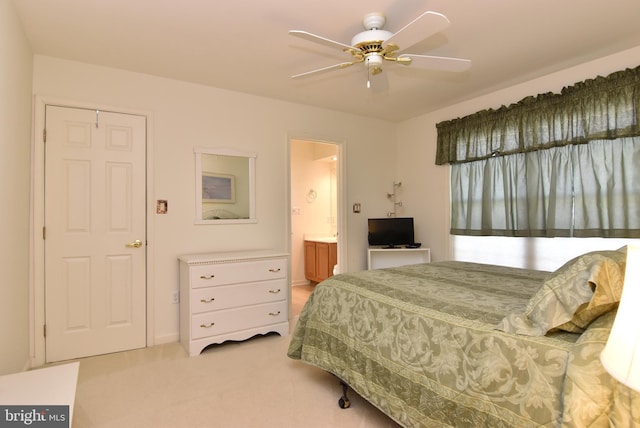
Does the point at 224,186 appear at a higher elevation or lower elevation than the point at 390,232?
higher

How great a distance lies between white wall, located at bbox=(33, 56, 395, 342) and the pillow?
280 centimetres

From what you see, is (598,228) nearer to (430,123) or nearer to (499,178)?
(499,178)

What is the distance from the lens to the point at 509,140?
347 cm

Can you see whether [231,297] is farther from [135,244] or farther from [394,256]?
[394,256]

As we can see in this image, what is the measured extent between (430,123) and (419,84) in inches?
42.4

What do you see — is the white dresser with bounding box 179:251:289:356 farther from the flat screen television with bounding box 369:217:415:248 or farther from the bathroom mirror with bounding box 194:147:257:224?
the flat screen television with bounding box 369:217:415:248

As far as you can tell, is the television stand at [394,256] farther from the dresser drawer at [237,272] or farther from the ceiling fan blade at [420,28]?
the ceiling fan blade at [420,28]

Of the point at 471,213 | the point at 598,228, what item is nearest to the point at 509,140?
the point at 471,213

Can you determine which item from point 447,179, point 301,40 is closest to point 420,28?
point 301,40

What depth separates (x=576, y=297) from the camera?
122 cm

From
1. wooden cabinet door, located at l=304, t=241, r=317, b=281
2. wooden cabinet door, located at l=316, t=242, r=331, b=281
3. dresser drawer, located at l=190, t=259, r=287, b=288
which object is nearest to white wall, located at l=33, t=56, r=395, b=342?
dresser drawer, located at l=190, t=259, r=287, b=288

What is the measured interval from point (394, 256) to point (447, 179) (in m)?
1.19

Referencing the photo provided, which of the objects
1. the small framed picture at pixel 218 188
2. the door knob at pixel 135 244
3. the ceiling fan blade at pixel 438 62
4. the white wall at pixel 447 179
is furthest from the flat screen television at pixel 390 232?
the door knob at pixel 135 244

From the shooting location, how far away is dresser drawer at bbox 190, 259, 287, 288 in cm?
298
